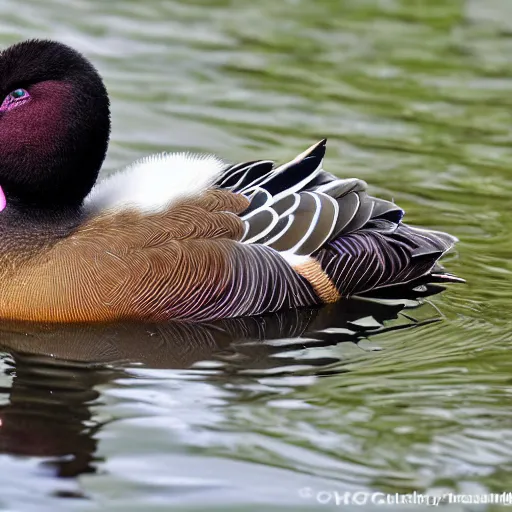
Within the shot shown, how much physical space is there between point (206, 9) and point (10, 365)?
8.45 meters

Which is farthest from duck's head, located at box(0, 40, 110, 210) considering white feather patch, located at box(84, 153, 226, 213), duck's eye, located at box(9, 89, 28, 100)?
white feather patch, located at box(84, 153, 226, 213)

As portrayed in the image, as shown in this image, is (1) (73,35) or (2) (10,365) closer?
(2) (10,365)

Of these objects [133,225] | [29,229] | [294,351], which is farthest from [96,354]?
[294,351]

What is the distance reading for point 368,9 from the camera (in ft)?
49.3

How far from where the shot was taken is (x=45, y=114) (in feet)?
26.5

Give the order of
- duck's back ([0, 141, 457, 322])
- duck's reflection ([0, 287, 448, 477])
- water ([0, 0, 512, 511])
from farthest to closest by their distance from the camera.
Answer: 1. duck's back ([0, 141, 457, 322])
2. duck's reflection ([0, 287, 448, 477])
3. water ([0, 0, 512, 511])

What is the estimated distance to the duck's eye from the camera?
26.6 ft

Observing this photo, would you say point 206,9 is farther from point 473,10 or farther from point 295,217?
point 295,217

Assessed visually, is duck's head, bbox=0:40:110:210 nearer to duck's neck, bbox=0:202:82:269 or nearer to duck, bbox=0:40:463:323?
duck, bbox=0:40:463:323

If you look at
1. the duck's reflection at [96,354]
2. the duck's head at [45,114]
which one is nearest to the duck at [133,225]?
the duck's head at [45,114]

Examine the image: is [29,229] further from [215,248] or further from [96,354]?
[215,248]

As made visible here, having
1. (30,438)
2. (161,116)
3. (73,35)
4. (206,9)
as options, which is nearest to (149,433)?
(30,438)

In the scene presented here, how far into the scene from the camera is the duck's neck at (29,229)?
8.03 meters

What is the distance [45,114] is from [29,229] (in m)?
0.74
